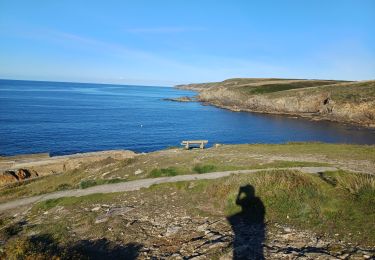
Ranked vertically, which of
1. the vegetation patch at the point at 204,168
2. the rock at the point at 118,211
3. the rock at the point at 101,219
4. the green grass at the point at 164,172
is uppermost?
the vegetation patch at the point at 204,168

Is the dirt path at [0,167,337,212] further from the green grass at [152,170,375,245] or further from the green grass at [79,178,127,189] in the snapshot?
Answer: the green grass at [152,170,375,245]

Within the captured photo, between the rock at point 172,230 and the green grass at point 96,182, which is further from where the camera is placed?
the green grass at point 96,182

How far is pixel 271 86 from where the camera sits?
139 metres

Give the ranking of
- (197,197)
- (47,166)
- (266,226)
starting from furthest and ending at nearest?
(47,166) < (197,197) < (266,226)

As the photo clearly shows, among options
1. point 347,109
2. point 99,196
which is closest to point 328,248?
point 99,196

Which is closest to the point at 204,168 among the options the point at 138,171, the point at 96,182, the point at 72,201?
the point at 138,171

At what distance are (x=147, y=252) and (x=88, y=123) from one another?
69632 millimetres

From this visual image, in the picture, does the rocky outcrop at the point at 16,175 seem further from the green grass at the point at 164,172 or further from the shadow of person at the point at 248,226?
the shadow of person at the point at 248,226

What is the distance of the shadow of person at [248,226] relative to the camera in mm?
10734

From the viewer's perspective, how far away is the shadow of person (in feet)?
35.2

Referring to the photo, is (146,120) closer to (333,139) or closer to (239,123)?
(239,123)

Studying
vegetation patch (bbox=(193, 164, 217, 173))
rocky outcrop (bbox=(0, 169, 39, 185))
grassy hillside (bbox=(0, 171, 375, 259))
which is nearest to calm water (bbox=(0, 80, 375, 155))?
rocky outcrop (bbox=(0, 169, 39, 185))

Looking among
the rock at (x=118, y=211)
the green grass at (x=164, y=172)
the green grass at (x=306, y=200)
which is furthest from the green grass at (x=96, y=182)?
the rock at (x=118, y=211)

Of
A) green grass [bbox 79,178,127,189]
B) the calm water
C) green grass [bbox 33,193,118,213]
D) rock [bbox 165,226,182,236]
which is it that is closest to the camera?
rock [bbox 165,226,182,236]
